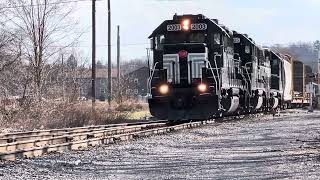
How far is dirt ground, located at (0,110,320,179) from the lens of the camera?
26.1 ft

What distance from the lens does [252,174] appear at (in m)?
7.91

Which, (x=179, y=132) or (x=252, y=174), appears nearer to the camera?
(x=252, y=174)

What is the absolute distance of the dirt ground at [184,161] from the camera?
7.95 meters

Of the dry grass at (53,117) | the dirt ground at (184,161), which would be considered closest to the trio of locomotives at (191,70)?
the dry grass at (53,117)

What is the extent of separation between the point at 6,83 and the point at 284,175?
1739 cm

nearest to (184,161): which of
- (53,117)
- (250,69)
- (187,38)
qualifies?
(187,38)

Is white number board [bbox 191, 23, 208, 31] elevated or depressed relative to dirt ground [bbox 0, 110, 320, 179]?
elevated

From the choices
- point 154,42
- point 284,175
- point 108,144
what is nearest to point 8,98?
point 154,42

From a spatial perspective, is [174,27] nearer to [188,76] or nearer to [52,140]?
[188,76]

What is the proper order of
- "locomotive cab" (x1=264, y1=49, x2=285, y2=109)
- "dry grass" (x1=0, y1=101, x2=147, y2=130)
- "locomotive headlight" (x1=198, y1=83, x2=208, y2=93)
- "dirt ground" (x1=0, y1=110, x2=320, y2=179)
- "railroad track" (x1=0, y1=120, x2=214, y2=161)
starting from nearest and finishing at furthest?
"dirt ground" (x1=0, y1=110, x2=320, y2=179) < "railroad track" (x1=0, y1=120, x2=214, y2=161) < "locomotive headlight" (x1=198, y1=83, x2=208, y2=93) < "dry grass" (x1=0, y1=101, x2=147, y2=130) < "locomotive cab" (x1=264, y1=49, x2=285, y2=109)

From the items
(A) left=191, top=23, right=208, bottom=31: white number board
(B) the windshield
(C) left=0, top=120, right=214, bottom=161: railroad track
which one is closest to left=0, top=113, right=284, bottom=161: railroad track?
(C) left=0, top=120, right=214, bottom=161: railroad track

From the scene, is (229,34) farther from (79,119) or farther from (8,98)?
(8,98)

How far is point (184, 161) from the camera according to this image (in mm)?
9523

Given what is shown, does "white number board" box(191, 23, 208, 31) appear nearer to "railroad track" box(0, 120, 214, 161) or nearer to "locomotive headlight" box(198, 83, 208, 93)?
"locomotive headlight" box(198, 83, 208, 93)
